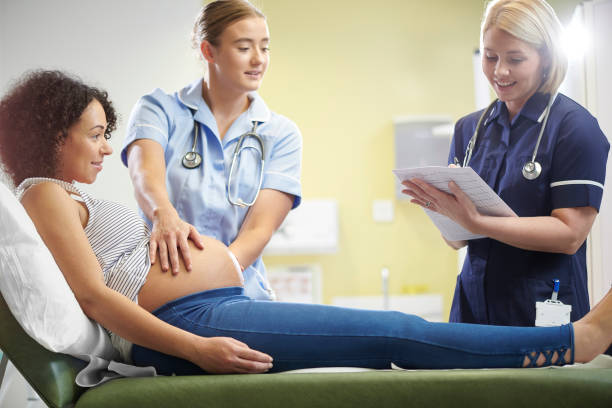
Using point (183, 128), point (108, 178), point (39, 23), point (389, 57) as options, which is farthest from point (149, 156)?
point (389, 57)

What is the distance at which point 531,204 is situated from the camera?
1.37 metres

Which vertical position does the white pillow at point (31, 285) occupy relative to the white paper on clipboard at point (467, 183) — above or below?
below

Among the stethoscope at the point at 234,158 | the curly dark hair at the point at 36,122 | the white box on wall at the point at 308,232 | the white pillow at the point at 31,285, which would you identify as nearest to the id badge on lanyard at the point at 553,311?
the stethoscope at the point at 234,158

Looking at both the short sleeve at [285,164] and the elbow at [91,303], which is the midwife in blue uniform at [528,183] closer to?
the short sleeve at [285,164]

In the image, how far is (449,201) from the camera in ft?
4.44

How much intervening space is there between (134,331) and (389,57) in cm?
325

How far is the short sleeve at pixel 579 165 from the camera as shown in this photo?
1.29 meters

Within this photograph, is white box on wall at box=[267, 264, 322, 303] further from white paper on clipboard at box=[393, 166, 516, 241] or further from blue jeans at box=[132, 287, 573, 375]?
blue jeans at box=[132, 287, 573, 375]

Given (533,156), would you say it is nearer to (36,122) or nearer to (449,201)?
(449,201)

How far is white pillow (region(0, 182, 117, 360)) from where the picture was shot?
0.93 metres

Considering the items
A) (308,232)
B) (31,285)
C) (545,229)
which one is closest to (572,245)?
(545,229)

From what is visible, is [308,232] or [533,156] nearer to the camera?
[533,156]

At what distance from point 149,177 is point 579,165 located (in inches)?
40.8

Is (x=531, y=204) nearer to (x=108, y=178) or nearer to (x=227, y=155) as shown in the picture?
(x=227, y=155)
